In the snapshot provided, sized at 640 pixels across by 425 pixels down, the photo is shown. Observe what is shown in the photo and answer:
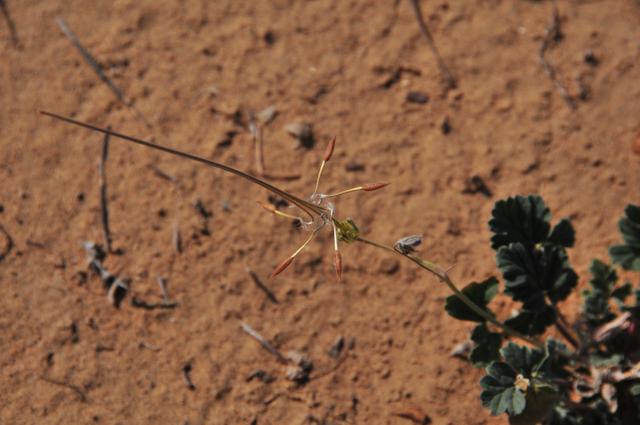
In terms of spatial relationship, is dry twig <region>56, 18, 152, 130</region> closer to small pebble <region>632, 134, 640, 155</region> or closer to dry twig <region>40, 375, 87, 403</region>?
dry twig <region>40, 375, 87, 403</region>

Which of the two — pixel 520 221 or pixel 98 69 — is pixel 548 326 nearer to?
pixel 520 221

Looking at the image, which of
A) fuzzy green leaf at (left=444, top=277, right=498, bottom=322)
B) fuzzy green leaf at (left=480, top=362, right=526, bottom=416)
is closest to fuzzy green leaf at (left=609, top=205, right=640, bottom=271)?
fuzzy green leaf at (left=444, top=277, right=498, bottom=322)

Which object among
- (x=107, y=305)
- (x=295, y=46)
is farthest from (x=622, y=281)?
(x=107, y=305)

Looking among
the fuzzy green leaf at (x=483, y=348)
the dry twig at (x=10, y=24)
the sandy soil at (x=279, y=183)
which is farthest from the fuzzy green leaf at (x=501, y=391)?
the dry twig at (x=10, y=24)

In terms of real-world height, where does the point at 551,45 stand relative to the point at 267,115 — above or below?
above

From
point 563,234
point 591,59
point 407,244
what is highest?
point 407,244

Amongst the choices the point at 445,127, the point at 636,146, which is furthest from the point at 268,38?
the point at 636,146

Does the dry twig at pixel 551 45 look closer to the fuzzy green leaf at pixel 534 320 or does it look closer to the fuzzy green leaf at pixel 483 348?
the fuzzy green leaf at pixel 534 320

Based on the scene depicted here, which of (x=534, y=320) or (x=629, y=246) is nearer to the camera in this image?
(x=534, y=320)
